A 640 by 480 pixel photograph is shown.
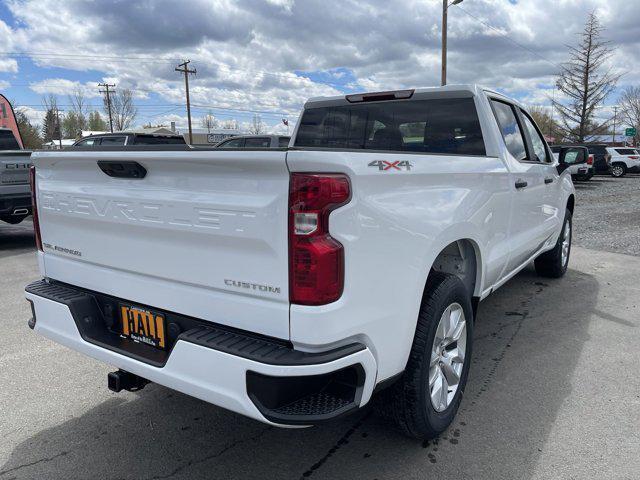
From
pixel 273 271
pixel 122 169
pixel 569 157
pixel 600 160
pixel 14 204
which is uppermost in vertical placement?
pixel 122 169

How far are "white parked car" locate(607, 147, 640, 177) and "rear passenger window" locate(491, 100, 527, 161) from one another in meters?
27.6

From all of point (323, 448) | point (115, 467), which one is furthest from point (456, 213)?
point (115, 467)

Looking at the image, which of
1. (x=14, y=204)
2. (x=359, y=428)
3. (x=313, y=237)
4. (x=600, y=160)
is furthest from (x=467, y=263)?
(x=600, y=160)

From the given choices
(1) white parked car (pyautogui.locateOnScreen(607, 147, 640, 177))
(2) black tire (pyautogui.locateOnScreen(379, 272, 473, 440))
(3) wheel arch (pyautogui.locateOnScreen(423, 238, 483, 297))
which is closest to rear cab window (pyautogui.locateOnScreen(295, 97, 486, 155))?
(3) wheel arch (pyautogui.locateOnScreen(423, 238, 483, 297))

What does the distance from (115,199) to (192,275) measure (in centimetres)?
59

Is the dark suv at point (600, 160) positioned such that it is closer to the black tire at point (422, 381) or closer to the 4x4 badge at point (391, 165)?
the black tire at point (422, 381)

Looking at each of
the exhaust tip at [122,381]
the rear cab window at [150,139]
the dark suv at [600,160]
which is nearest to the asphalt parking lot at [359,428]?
the exhaust tip at [122,381]

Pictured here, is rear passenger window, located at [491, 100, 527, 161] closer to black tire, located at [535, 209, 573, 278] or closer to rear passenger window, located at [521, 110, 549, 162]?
rear passenger window, located at [521, 110, 549, 162]

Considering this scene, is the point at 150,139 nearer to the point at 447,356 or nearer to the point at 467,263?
the point at 467,263

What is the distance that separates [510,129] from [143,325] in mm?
3183

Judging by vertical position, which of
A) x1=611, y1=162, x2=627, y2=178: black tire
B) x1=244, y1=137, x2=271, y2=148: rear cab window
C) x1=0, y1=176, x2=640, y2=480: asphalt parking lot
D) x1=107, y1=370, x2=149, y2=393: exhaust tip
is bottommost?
x1=611, y1=162, x2=627, y2=178: black tire

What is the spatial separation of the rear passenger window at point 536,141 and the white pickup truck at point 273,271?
1.66m

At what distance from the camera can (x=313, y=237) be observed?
1.91 m

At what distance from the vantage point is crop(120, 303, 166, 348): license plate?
2383 millimetres
